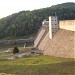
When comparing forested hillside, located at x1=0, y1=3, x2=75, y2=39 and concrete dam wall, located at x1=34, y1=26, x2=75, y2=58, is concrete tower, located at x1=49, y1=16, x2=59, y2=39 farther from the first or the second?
forested hillside, located at x1=0, y1=3, x2=75, y2=39

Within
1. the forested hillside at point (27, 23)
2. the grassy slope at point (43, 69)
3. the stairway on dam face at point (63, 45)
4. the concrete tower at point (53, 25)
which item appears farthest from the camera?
the forested hillside at point (27, 23)

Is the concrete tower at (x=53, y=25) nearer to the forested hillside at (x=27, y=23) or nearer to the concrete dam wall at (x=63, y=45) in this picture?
the concrete dam wall at (x=63, y=45)

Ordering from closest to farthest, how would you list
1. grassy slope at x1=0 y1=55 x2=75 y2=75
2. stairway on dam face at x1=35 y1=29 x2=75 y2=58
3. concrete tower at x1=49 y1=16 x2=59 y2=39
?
grassy slope at x1=0 y1=55 x2=75 y2=75
stairway on dam face at x1=35 y1=29 x2=75 y2=58
concrete tower at x1=49 y1=16 x2=59 y2=39

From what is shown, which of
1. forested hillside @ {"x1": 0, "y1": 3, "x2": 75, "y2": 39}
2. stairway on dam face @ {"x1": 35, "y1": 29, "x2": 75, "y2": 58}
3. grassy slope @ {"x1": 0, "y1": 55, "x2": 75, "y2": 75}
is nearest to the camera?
grassy slope @ {"x1": 0, "y1": 55, "x2": 75, "y2": 75}

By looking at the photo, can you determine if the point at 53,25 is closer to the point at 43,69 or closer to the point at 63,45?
the point at 63,45

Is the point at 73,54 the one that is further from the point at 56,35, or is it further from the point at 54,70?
the point at 56,35

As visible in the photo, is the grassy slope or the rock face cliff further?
the rock face cliff

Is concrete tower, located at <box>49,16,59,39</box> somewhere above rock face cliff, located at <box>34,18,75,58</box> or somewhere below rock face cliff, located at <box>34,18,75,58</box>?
above

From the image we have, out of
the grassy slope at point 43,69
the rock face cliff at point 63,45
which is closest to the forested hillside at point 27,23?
the rock face cliff at point 63,45

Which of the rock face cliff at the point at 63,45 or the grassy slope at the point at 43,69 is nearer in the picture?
the grassy slope at the point at 43,69

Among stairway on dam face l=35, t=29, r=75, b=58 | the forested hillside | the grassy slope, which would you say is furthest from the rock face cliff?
the forested hillside

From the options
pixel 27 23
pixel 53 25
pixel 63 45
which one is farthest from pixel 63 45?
pixel 27 23
